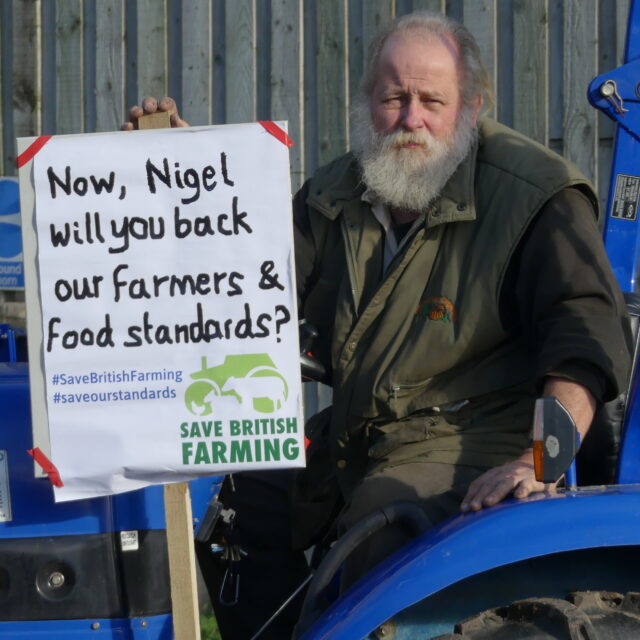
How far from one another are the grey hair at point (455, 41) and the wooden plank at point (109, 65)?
2.54 metres

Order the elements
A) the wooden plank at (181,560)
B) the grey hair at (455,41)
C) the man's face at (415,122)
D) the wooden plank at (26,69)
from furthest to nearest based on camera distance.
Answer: the wooden plank at (26,69)
the grey hair at (455,41)
the man's face at (415,122)
the wooden plank at (181,560)

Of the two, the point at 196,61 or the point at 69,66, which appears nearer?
the point at 196,61

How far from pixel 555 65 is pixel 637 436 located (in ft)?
8.97

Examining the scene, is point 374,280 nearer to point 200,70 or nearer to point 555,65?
point 555,65

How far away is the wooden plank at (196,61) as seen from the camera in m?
4.72

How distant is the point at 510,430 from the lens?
218 centimetres

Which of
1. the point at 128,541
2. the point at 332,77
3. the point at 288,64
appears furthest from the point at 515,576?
the point at 288,64

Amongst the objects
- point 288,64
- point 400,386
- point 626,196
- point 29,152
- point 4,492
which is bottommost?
point 4,492

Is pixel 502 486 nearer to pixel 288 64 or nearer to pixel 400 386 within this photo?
pixel 400 386

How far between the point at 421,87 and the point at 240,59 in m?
2.34

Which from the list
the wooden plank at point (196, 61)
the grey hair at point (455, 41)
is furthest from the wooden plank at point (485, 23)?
the grey hair at point (455, 41)

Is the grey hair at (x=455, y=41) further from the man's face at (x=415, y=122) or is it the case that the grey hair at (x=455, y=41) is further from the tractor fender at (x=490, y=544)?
the tractor fender at (x=490, y=544)

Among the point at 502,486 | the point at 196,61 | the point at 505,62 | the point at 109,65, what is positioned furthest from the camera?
the point at 109,65

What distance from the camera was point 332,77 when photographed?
179 inches
